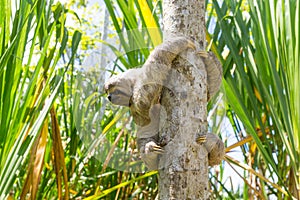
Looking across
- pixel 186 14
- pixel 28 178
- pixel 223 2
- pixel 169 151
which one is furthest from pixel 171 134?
pixel 223 2

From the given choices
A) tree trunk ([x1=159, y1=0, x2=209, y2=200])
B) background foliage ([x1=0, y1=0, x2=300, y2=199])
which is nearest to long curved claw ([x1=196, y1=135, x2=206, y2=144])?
tree trunk ([x1=159, y1=0, x2=209, y2=200])

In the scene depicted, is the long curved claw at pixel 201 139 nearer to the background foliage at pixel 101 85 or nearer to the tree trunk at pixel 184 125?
the tree trunk at pixel 184 125

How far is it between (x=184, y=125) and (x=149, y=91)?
1.7 inches

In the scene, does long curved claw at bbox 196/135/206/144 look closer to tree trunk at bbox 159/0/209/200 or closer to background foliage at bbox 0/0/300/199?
tree trunk at bbox 159/0/209/200

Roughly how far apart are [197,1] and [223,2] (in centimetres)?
94

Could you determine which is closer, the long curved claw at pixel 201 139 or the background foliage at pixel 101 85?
the long curved claw at pixel 201 139

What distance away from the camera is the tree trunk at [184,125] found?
1.43 ft

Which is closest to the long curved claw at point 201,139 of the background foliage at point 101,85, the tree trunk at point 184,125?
the tree trunk at point 184,125

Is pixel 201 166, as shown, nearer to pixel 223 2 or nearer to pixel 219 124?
pixel 219 124

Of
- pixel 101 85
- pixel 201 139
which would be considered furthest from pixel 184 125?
pixel 101 85

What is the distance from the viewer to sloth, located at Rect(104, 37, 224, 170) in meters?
0.45

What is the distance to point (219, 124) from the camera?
22.2 inches

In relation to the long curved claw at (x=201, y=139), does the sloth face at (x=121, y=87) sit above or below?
above

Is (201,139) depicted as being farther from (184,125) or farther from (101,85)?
(101,85)
